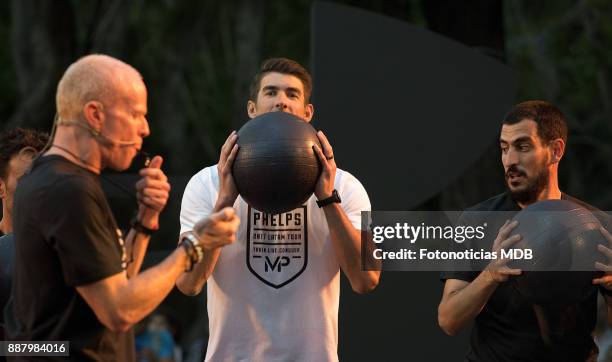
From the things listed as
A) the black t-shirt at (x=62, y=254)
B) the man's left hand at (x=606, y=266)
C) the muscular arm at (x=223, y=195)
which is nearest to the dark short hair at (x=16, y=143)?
the muscular arm at (x=223, y=195)

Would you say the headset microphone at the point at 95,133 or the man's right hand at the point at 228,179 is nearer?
the headset microphone at the point at 95,133

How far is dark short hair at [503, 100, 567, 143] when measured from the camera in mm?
5855

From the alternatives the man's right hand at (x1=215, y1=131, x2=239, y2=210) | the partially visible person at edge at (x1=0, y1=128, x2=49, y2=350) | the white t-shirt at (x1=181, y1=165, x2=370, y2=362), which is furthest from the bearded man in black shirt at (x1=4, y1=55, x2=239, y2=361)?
the partially visible person at edge at (x1=0, y1=128, x2=49, y2=350)

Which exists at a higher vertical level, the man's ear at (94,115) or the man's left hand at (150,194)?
the man's ear at (94,115)

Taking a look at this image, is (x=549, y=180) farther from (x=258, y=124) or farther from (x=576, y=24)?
(x=576, y=24)

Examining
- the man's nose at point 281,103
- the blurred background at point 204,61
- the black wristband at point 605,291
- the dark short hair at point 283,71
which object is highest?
the blurred background at point 204,61

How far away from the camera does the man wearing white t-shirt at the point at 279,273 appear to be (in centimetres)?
554

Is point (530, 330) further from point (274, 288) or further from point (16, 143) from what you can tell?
point (16, 143)

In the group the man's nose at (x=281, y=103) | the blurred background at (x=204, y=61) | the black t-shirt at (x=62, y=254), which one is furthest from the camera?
the blurred background at (x=204, y=61)

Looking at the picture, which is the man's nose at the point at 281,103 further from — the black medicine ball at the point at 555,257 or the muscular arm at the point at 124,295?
the muscular arm at the point at 124,295

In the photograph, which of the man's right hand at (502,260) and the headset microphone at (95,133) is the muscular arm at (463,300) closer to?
the man's right hand at (502,260)

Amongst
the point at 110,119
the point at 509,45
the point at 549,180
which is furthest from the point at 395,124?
the point at 509,45

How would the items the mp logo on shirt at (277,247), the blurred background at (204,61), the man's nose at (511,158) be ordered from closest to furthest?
the mp logo on shirt at (277,247) → the man's nose at (511,158) → the blurred background at (204,61)

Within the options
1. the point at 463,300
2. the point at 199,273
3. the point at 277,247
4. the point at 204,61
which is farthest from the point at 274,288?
the point at 204,61
